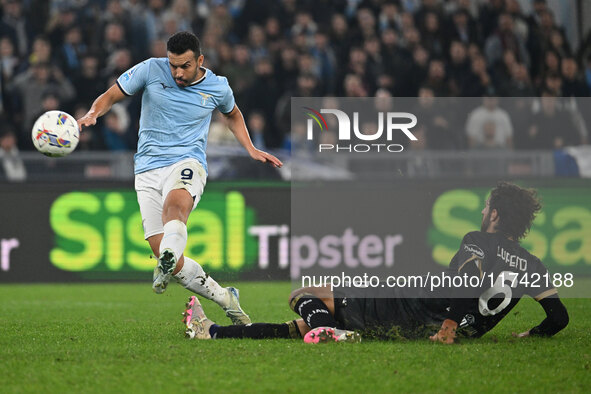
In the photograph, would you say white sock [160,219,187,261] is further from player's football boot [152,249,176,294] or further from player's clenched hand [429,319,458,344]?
player's clenched hand [429,319,458,344]

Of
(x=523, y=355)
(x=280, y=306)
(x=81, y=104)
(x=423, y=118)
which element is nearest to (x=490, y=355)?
(x=523, y=355)

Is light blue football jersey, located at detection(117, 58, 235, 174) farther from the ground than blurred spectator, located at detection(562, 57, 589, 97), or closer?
closer

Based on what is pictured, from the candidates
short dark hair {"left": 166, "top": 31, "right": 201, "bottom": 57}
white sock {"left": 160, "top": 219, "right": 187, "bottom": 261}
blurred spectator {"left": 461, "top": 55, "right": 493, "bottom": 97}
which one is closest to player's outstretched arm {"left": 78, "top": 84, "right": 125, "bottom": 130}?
short dark hair {"left": 166, "top": 31, "right": 201, "bottom": 57}

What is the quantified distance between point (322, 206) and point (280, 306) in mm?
1317

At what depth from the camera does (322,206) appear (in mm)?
8289

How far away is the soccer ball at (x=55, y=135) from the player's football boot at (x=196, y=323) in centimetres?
142

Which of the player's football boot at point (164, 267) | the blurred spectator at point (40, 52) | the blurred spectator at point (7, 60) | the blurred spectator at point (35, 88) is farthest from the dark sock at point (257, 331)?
the blurred spectator at point (7, 60)

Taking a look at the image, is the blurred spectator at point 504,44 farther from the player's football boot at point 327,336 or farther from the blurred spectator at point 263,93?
the player's football boot at point 327,336

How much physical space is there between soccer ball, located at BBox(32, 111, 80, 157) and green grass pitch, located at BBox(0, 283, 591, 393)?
1.36 m

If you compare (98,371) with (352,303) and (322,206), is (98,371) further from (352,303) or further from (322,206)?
(322,206)

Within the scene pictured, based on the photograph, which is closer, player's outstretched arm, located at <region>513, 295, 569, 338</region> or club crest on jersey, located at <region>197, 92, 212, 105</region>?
player's outstretched arm, located at <region>513, 295, 569, 338</region>

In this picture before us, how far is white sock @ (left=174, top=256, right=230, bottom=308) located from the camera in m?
6.66

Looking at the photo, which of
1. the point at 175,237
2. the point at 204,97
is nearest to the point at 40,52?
the point at 204,97

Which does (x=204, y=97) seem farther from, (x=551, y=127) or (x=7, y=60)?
(x=7, y=60)
